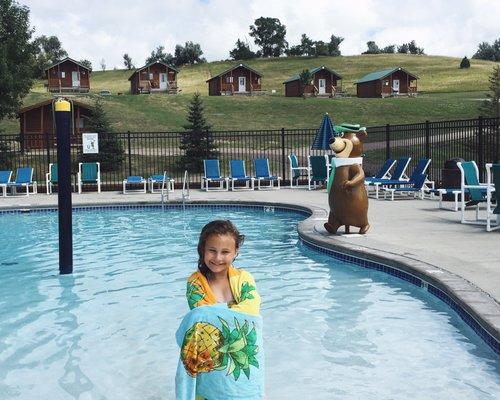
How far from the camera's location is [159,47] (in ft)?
400

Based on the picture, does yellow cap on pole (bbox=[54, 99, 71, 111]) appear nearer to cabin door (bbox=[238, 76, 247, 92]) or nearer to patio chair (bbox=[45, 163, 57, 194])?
patio chair (bbox=[45, 163, 57, 194])

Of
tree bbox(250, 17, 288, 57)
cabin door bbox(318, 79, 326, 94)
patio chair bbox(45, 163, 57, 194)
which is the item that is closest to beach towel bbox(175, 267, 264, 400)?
patio chair bbox(45, 163, 57, 194)

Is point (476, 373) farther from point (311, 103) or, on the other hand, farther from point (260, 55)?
point (260, 55)

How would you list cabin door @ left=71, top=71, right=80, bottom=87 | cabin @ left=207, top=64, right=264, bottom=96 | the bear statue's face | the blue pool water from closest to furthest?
the blue pool water < the bear statue's face < cabin door @ left=71, top=71, right=80, bottom=87 < cabin @ left=207, top=64, right=264, bottom=96

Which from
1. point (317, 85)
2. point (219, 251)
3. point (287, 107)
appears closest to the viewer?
point (219, 251)

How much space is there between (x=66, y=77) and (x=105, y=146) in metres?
36.6

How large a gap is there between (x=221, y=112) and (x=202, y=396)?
52.7 meters

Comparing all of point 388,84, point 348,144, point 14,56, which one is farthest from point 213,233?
point 388,84

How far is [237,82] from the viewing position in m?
67.2

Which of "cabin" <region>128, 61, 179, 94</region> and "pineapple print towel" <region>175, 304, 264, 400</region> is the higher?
"cabin" <region>128, 61, 179, 94</region>

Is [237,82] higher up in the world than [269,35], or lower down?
lower down

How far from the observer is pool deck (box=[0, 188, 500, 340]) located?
5.68 meters

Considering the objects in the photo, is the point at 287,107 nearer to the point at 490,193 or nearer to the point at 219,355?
the point at 490,193

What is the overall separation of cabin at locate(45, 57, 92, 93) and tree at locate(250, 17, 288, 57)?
6246 centimetres
